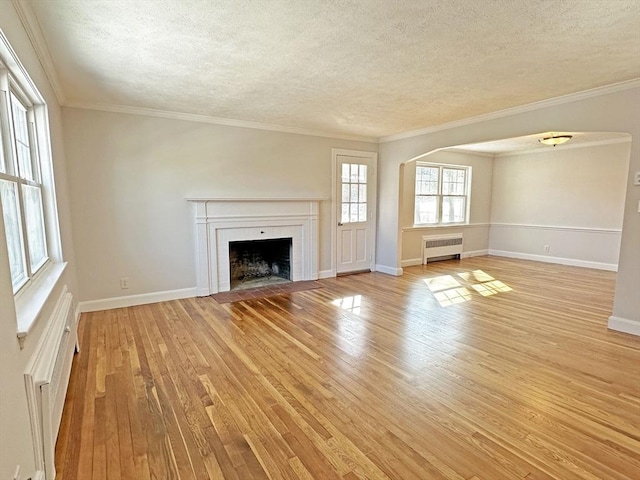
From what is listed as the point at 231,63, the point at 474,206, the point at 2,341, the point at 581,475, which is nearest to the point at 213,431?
the point at 2,341

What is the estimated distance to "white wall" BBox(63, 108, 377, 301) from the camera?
3.97 metres

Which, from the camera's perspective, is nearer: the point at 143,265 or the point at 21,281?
the point at 21,281

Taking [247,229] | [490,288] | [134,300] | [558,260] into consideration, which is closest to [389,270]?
[490,288]

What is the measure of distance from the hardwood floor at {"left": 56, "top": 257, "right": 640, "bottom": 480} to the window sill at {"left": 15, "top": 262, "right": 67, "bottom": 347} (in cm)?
81

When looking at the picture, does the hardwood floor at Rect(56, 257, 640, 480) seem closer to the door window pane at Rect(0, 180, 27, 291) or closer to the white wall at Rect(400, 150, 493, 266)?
the door window pane at Rect(0, 180, 27, 291)

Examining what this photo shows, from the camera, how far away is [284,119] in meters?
4.77

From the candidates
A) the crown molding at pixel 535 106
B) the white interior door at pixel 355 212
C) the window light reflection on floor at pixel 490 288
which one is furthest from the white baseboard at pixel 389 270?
the crown molding at pixel 535 106

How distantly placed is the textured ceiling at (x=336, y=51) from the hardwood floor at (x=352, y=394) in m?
2.52

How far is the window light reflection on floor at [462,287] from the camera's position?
4.71 metres

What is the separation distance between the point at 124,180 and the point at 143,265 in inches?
43.8

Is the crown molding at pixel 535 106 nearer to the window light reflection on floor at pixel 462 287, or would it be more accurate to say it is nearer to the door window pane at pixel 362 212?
the door window pane at pixel 362 212

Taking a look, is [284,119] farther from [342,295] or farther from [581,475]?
[581,475]

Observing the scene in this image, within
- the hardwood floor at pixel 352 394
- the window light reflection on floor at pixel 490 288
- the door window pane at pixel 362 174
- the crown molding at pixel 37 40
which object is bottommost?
the hardwood floor at pixel 352 394

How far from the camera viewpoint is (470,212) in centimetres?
809
